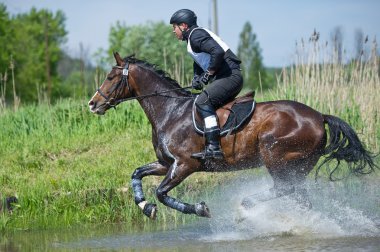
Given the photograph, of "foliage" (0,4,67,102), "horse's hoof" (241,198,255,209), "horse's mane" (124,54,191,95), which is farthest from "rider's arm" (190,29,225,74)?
"foliage" (0,4,67,102)

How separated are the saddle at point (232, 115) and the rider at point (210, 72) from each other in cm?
11

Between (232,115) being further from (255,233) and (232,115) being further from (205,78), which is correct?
(255,233)

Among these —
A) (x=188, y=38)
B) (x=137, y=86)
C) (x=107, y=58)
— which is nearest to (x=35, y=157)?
Result: (x=137, y=86)

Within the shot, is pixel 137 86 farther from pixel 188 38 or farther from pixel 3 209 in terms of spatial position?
pixel 3 209

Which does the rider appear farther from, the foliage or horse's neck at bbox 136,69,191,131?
the foliage

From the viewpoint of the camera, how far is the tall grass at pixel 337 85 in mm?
13531

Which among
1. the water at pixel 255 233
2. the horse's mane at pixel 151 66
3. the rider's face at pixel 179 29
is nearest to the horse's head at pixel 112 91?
the horse's mane at pixel 151 66

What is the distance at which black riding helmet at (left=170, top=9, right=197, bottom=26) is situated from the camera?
9.15 m

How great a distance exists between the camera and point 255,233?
9188 millimetres

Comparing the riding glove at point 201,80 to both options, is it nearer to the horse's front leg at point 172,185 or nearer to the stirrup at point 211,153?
the stirrup at point 211,153

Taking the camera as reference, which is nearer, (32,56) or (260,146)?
(260,146)

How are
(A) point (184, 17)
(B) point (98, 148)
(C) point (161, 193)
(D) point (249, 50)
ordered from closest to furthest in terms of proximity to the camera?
(C) point (161, 193), (A) point (184, 17), (B) point (98, 148), (D) point (249, 50)

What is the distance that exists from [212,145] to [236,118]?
0.47 metres

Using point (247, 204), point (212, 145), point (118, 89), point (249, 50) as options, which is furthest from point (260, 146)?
point (249, 50)
